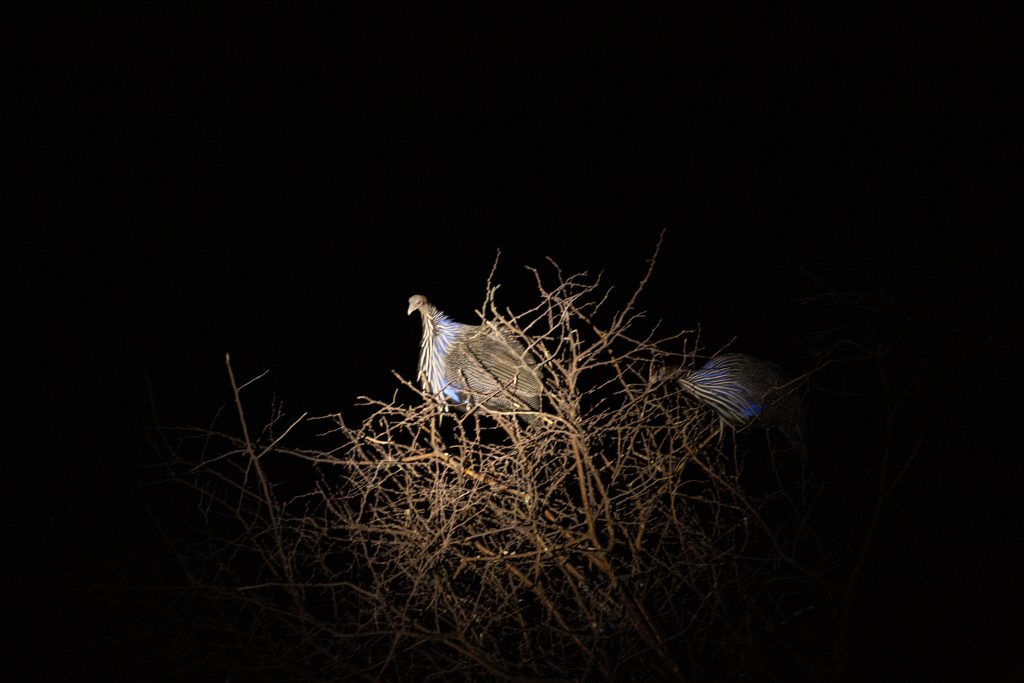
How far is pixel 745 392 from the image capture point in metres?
4.30

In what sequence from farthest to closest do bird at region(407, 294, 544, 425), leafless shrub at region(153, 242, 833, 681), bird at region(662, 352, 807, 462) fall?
bird at region(662, 352, 807, 462), bird at region(407, 294, 544, 425), leafless shrub at region(153, 242, 833, 681)

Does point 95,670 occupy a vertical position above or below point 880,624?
above

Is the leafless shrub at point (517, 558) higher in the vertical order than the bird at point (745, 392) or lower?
higher

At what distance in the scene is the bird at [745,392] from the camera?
4.02 m

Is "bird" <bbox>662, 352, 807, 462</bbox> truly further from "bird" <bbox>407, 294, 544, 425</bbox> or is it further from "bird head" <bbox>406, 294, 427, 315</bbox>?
"bird head" <bbox>406, 294, 427, 315</bbox>

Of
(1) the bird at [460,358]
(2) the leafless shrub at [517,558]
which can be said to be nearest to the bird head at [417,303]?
(1) the bird at [460,358]

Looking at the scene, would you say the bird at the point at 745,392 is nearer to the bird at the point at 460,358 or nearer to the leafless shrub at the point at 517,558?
the bird at the point at 460,358

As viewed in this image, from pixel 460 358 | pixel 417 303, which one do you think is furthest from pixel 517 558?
pixel 417 303

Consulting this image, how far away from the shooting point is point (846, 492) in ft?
15.3

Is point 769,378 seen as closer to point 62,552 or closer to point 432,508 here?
point 432,508

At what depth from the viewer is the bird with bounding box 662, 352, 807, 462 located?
13.2 ft

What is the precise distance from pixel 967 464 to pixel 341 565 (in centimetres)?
400

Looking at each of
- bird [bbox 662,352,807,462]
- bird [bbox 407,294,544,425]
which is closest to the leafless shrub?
bird [bbox 407,294,544,425]

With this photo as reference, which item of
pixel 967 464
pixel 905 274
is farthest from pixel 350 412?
pixel 967 464
